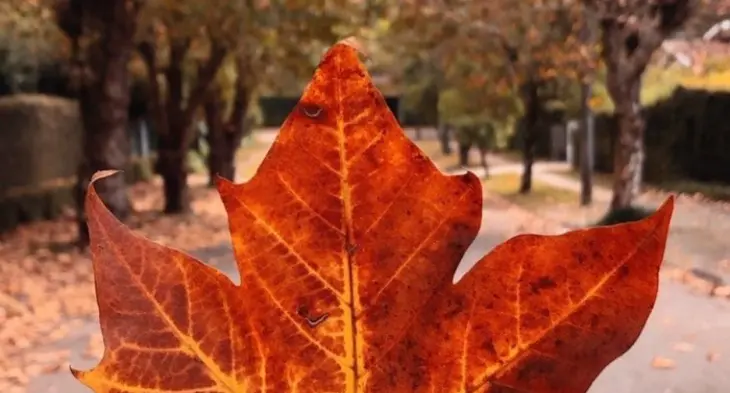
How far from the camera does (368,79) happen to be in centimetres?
66

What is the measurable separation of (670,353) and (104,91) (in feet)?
24.6

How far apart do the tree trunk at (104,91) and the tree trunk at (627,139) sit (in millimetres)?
6047

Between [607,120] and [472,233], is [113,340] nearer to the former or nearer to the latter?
[472,233]

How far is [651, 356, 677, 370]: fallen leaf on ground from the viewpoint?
5852 millimetres

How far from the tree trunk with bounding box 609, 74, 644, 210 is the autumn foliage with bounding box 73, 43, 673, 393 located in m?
10.7

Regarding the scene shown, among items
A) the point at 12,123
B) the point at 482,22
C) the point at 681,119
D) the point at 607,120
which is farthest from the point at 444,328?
the point at 607,120

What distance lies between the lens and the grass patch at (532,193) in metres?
16.9

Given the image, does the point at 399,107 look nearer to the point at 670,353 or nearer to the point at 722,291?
the point at 670,353

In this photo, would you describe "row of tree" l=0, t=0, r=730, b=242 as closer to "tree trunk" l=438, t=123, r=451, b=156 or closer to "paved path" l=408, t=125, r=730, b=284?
"paved path" l=408, t=125, r=730, b=284

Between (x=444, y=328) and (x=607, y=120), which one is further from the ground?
(x=444, y=328)

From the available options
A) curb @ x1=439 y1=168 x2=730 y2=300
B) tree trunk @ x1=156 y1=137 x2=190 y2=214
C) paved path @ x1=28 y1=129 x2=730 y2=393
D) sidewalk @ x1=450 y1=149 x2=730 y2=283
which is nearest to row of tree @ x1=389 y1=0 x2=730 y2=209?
sidewalk @ x1=450 y1=149 x2=730 y2=283

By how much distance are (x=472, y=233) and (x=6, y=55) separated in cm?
1880

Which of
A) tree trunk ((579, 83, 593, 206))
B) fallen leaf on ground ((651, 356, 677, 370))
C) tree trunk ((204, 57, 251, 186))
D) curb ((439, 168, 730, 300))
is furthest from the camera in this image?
tree trunk ((204, 57, 251, 186))

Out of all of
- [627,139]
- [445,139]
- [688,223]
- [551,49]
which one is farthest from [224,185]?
[445,139]
